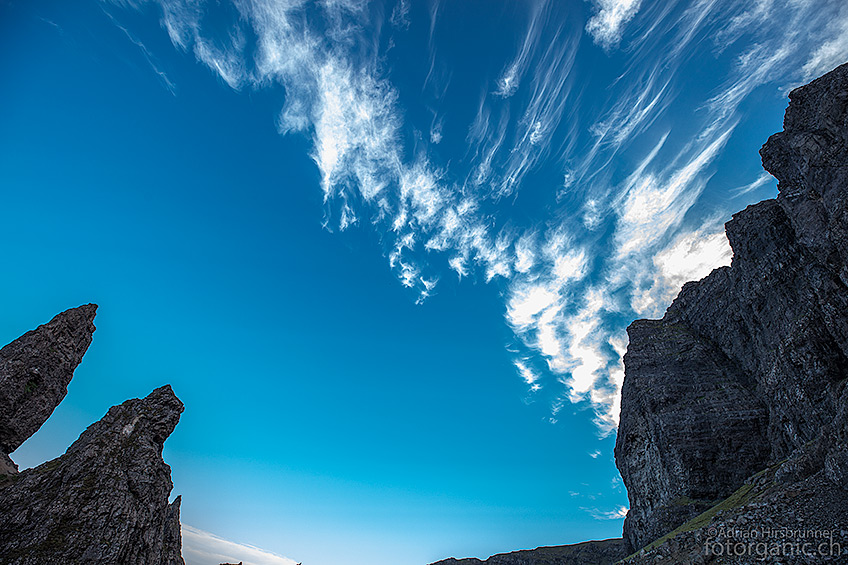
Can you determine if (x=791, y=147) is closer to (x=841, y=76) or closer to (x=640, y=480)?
(x=841, y=76)

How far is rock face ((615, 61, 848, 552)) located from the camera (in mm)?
51438

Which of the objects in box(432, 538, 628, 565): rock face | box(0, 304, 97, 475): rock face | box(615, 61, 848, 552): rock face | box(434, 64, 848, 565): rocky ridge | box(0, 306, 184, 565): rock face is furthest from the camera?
box(432, 538, 628, 565): rock face

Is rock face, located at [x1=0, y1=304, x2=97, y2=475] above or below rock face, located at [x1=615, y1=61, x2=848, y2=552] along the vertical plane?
below

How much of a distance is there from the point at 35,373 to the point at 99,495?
27.6 metres

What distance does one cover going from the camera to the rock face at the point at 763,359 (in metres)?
51.4

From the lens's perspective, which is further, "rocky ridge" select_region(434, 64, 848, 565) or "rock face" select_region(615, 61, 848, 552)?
"rock face" select_region(615, 61, 848, 552)

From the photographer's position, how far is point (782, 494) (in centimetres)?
3756

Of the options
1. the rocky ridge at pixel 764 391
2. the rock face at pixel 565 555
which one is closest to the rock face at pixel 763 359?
the rocky ridge at pixel 764 391

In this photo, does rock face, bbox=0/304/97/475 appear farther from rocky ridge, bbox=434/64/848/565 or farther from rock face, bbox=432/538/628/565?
rock face, bbox=432/538/628/565

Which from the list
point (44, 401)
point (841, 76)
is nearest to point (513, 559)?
point (44, 401)

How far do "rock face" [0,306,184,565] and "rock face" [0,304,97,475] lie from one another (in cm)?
29

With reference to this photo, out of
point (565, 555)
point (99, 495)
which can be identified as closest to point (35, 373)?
point (99, 495)

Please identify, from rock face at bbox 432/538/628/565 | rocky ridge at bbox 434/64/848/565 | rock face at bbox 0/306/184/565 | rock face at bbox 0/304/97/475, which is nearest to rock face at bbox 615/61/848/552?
rocky ridge at bbox 434/64/848/565

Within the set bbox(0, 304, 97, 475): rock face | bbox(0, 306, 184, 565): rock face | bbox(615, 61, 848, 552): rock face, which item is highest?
bbox(615, 61, 848, 552): rock face
